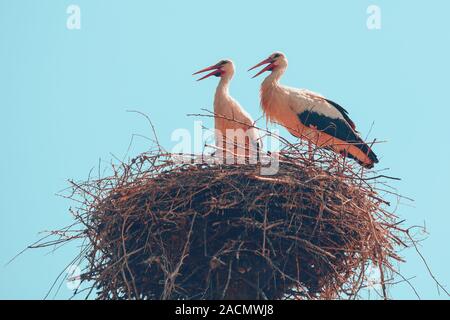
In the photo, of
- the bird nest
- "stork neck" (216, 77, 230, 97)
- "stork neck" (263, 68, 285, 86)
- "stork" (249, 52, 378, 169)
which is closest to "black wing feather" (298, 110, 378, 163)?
"stork" (249, 52, 378, 169)

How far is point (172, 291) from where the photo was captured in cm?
659

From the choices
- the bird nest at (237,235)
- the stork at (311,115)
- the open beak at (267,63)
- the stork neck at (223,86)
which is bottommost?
the bird nest at (237,235)

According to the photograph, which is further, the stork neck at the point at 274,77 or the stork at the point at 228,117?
the stork neck at the point at 274,77

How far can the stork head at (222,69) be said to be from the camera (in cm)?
952

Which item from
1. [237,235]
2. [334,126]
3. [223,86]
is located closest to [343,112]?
[334,126]

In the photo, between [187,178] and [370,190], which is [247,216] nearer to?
[187,178]

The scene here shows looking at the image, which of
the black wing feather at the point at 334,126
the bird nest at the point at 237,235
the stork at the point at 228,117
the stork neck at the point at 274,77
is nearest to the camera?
the bird nest at the point at 237,235

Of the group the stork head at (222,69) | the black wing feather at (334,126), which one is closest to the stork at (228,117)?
the stork head at (222,69)

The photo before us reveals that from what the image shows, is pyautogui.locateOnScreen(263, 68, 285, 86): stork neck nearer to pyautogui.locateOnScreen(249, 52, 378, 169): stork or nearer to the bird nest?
pyautogui.locateOnScreen(249, 52, 378, 169): stork

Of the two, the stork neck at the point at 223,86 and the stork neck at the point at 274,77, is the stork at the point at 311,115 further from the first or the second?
the stork neck at the point at 223,86

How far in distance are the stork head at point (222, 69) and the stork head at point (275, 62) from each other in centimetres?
31

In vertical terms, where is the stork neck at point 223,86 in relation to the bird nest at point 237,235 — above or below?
above

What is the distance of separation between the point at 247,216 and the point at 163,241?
597mm

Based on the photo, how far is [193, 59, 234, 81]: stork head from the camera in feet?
31.2
